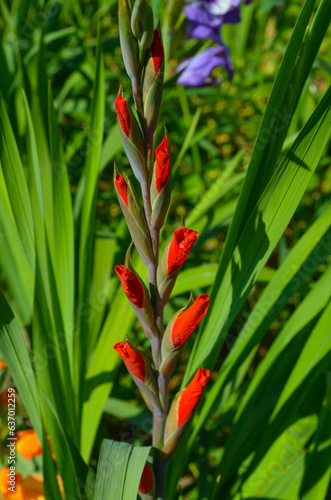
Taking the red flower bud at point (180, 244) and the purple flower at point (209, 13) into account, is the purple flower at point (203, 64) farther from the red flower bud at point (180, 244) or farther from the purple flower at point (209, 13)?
the red flower bud at point (180, 244)

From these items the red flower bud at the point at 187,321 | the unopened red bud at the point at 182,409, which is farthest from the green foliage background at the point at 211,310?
the red flower bud at the point at 187,321

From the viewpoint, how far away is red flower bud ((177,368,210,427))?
0.63 metres

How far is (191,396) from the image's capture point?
64cm

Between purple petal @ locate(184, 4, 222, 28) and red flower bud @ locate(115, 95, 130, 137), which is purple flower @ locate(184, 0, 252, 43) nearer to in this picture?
purple petal @ locate(184, 4, 222, 28)

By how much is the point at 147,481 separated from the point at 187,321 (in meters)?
0.28

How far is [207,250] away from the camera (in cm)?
177

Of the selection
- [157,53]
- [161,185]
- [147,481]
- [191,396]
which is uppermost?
[157,53]

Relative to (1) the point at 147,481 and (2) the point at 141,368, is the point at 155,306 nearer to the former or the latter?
(2) the point at 141,368

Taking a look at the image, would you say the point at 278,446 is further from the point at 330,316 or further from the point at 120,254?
the point at 120,254

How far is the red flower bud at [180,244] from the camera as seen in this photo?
568 mm

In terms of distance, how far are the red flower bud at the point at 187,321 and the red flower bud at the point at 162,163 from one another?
0.49ft

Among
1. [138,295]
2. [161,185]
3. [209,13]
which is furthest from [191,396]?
[209,13]

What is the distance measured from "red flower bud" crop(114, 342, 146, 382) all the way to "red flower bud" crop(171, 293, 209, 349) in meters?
0.05

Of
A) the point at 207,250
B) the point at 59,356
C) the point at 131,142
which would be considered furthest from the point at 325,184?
the point at 131,142
